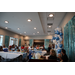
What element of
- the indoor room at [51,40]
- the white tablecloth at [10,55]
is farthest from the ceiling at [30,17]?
the white tablecloth at [10,55]

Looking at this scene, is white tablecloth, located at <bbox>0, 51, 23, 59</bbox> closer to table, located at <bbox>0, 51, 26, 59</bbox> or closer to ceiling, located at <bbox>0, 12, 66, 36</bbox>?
table, located at <bbox>0, 51, 26, 59</bbox>

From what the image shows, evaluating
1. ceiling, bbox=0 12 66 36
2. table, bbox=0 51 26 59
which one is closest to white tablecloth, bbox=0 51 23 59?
table, bbox=0 51 26 59

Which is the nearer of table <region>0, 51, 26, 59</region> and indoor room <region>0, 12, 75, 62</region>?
indoor room <region>0, 12, 75, 62</region>

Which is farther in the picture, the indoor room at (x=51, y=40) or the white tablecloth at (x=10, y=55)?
the white tablecloth at (x=10, y=55)

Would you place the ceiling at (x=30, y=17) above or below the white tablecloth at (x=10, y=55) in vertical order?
above

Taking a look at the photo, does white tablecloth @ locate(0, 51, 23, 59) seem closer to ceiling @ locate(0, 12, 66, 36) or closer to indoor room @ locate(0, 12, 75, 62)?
indoor room @ locate(0, 12, 75, 62)

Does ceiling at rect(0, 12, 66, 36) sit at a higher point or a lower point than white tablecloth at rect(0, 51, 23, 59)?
higher

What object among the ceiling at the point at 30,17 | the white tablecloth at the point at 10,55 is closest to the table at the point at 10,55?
the white tablecloth at the point at 10,55

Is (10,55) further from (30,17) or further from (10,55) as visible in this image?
(30,17)

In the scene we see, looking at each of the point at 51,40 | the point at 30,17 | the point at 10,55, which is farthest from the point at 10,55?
the point at 51,40

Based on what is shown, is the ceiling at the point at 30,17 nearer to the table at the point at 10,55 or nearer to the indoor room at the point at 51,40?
the indoor room at the point at 51,40

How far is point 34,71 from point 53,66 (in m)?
0.45
